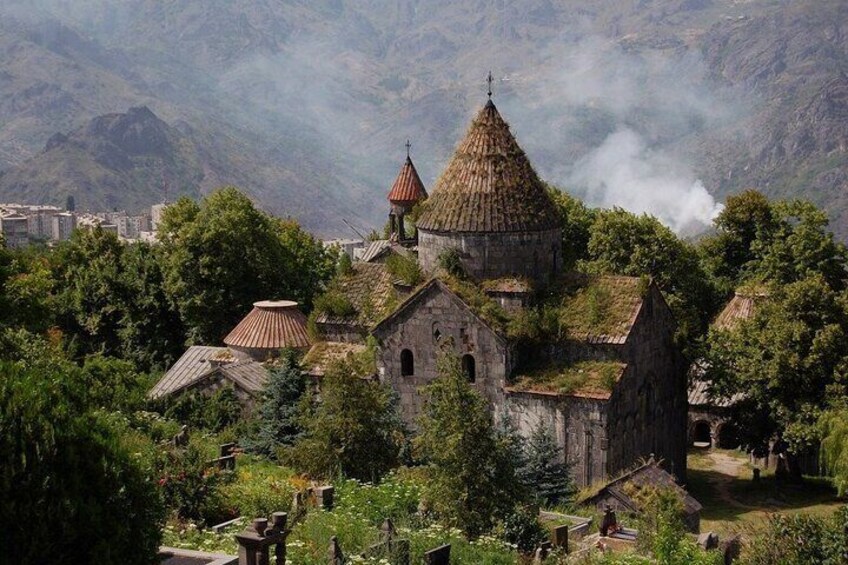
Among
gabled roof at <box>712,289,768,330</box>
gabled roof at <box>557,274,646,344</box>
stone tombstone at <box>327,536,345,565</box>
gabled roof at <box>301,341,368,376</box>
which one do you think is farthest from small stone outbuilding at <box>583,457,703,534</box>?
gabled roof at <box>712,289,768,330</box>

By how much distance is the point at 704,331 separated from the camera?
44.0m

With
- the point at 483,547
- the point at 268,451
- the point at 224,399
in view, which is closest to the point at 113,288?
the point at 224,399

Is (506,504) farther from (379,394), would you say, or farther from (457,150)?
(457,150)

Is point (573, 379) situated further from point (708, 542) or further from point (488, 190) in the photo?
point (708, 542)

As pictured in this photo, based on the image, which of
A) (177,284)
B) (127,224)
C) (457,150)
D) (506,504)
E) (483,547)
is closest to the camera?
(483,547)

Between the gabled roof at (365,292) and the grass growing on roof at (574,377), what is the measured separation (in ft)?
14.9

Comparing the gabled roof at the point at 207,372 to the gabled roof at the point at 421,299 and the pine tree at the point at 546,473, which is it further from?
the pine tree at the point at 546,473

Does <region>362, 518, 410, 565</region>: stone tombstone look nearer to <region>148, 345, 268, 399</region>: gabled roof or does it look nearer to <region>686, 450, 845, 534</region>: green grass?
<region>686, 450, 845, 534</region>: green grass

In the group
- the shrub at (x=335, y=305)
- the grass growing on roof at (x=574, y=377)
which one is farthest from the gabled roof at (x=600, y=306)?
the shrub at (x=335, y=305)

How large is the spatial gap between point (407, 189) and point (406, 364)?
19.5 metres

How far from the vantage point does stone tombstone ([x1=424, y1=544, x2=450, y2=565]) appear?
18.3m

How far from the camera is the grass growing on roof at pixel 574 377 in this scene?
28.5 metres

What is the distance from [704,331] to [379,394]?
19844mm

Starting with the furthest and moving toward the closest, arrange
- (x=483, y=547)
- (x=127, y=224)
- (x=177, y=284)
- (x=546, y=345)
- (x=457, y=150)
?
1. (x=127, y=224)
2. (x=177, y=284)
3. (x=457, y=150)
4. (x=546, y=345)
5. (x=483, y=547)
